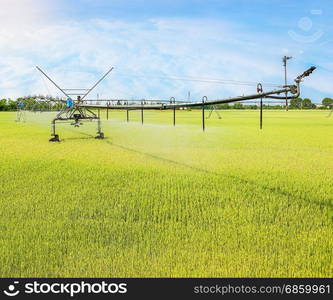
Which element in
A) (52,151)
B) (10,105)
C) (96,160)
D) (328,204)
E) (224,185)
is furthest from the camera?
(10,105)

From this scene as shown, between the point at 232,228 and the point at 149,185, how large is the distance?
310 cm

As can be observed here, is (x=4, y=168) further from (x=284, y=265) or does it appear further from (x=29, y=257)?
(x=284, y=265)

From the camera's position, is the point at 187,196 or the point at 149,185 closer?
the point at 187,196

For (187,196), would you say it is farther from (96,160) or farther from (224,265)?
(96,160)

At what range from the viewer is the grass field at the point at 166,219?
4.75 m

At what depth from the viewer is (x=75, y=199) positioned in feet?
24.8

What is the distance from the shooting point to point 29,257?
16.3 ft

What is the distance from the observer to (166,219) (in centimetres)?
634

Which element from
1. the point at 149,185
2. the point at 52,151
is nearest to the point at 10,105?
the point at 52,151

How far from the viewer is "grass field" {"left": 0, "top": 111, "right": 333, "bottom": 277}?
4.75 m

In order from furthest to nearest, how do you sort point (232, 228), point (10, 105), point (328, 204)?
point (10, 105) < point (328, 204) < point (232, 228)

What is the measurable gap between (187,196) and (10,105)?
335 ft

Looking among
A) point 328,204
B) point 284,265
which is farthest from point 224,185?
point 284,265

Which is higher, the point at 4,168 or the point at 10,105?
the point at 10,105
